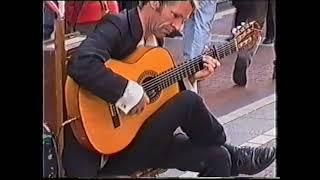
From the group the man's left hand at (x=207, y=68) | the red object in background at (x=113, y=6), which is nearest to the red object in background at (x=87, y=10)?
the red object in background at (x=113, y=6)

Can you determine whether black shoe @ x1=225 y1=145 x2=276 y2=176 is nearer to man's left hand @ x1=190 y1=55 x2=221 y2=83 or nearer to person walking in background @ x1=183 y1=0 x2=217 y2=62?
man's left hand @ x1=190 y1=55 x2=221 y2=83

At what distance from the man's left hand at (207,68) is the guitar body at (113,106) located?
0.29 feet

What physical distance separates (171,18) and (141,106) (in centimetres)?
35

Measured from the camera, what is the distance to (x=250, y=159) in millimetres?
2598

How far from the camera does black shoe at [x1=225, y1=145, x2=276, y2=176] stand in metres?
2.57

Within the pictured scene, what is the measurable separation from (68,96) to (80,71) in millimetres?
103

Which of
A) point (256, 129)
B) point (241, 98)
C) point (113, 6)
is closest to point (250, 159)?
point (256, 129)

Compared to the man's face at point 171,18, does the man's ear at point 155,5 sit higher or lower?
higher

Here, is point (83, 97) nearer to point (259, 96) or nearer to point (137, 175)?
point (137, 175)

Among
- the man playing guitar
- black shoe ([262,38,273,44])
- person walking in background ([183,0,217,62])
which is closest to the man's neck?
the man playing guitar

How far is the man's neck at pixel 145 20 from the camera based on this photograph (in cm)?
256

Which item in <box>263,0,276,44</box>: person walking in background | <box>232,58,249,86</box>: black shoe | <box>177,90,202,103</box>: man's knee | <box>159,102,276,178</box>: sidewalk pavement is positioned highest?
<box>263,0,276,44</box>: person walking in background

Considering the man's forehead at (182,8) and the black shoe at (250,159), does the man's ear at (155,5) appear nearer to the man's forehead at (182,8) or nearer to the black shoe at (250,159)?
the man's forehead at (182,8)
